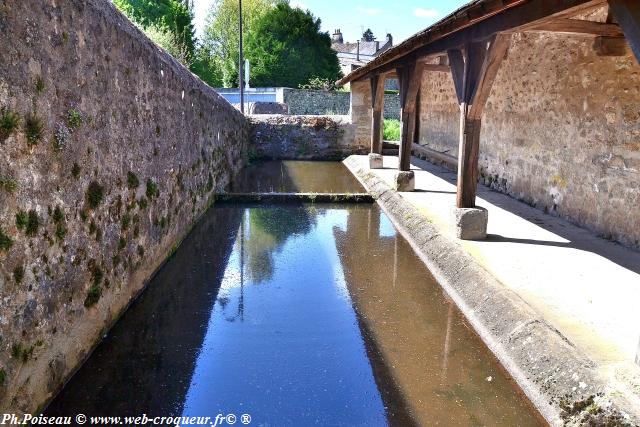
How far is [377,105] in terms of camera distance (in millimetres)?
12734

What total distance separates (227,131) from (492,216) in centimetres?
692

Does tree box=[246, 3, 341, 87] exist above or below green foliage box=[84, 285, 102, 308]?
above

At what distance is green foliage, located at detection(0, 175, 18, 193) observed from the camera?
102 inches

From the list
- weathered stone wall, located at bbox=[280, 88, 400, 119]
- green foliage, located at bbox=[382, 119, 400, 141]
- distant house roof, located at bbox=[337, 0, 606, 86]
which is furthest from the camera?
weathered stone wall, located at bbox=[280, 88, 400, 119]

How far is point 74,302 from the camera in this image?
3.48 meters

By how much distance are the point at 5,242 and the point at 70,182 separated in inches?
35.6

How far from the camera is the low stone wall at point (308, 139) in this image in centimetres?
1748

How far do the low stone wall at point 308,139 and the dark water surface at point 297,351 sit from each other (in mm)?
11427

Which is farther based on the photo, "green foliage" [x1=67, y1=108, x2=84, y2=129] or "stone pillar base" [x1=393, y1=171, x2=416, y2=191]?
"stone pillar base" [x1=393, y1=171, x2=416, y2=191]

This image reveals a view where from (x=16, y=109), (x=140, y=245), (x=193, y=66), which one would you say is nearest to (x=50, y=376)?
(x=16, y=109)

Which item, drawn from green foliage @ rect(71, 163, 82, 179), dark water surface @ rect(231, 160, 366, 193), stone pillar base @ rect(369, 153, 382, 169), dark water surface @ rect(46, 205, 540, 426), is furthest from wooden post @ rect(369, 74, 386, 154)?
green foliage @ rect(71, 163, 82, 179)

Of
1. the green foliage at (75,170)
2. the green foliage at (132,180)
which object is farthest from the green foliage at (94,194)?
the green foliage at (132,180)

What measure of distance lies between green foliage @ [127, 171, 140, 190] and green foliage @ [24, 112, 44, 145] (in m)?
1.75

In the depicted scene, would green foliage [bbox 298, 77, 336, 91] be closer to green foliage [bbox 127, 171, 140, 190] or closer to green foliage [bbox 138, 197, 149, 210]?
green foliage [bbox 138, 197, 149, 210]
